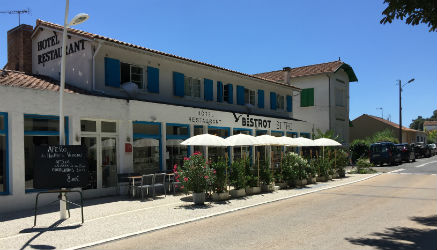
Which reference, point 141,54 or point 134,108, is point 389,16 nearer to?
point 134,108

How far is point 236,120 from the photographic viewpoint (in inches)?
782

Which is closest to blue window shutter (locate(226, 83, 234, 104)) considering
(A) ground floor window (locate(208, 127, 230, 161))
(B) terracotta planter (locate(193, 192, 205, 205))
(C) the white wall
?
(A) ground floor window (locate(208, 127, 230, 161))

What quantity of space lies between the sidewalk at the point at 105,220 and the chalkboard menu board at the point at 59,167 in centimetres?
96

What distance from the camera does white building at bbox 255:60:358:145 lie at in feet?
110

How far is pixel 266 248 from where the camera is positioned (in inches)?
251

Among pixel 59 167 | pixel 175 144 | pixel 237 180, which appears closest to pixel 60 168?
pixel 59 167

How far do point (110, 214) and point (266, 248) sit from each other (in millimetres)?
5146

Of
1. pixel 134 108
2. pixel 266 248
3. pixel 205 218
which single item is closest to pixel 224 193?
pixel 205 218

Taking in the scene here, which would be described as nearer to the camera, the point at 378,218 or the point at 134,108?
the point at 378,218

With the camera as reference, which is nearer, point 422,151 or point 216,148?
point 216,148

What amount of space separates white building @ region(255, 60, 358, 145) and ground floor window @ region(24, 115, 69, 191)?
24261 mm

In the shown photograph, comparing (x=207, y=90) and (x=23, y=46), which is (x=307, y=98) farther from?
(x=23, y=46)

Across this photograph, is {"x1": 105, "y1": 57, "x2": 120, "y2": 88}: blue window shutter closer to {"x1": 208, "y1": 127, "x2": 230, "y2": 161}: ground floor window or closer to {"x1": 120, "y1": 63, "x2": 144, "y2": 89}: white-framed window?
{"x1": 120, "y1": 63, "x2": 144, "y2": 89}: white-framed window

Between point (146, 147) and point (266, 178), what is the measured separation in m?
5.02
